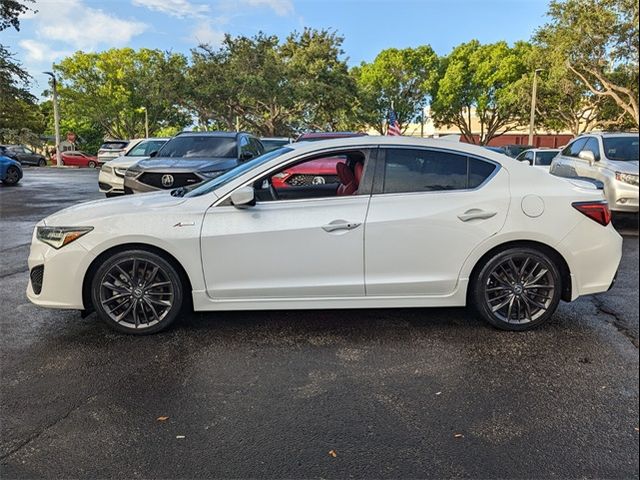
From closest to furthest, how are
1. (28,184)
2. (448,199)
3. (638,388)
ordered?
(638,388), (448,199), (28,184)

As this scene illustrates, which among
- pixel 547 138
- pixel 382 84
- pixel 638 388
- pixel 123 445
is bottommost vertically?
pixel 123 445

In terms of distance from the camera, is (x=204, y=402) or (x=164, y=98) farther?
(x=164, y=98)

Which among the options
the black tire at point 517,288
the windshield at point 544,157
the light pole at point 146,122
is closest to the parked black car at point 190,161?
the black tire at point 517,288

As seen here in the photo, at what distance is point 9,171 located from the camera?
18.3m

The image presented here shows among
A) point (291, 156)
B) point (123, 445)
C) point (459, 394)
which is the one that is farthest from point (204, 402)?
point (291, 156)

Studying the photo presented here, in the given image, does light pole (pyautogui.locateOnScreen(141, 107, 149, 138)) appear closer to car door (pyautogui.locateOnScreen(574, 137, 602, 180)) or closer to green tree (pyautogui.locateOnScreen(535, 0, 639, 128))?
green tree (pyautogui.locateOnScreen(535, 0, 639, 128))

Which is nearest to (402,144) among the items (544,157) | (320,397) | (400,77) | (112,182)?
(320,397)

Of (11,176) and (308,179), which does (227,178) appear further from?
(11,176)

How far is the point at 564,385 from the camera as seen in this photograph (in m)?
3.40

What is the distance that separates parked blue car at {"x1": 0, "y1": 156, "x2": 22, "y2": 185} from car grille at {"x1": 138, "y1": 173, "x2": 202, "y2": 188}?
12.2 metres

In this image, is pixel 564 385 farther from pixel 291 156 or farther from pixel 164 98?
pixel 164 98

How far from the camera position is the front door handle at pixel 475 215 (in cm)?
420

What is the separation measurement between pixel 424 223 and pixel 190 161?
19.9 ft

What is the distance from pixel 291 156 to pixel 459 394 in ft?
7.59
